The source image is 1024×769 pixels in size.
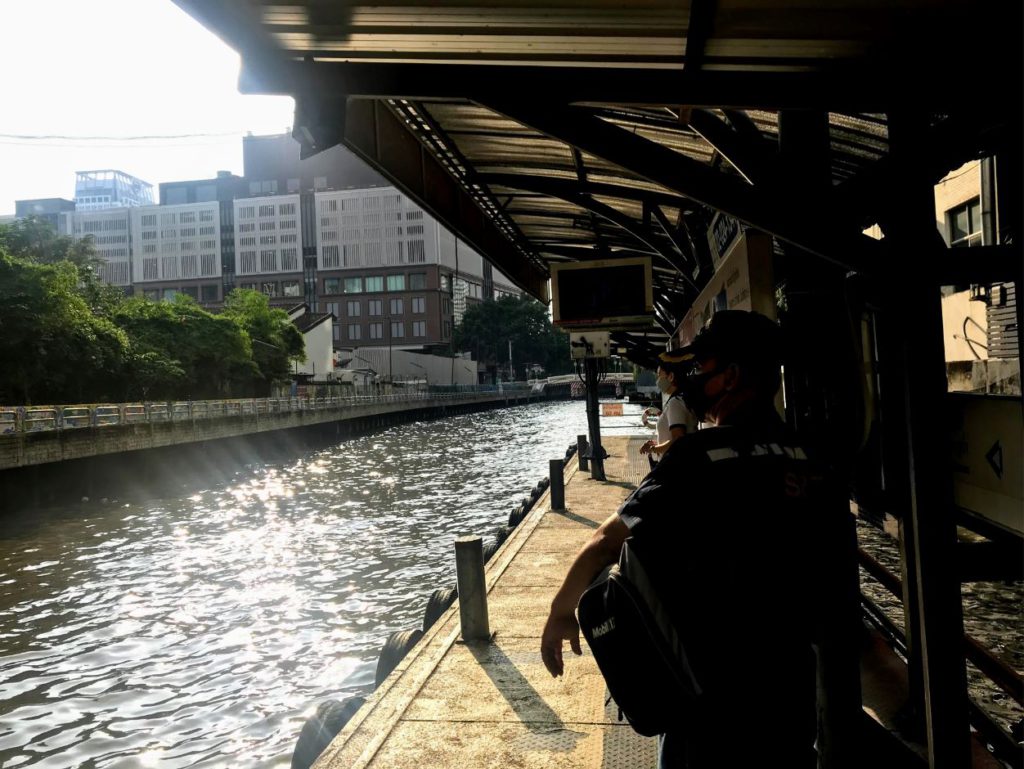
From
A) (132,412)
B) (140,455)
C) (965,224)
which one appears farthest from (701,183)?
(132,412)

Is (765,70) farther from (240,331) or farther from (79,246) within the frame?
(79,246)

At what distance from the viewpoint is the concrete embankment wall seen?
23.9 metres

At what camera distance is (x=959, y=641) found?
2918mm

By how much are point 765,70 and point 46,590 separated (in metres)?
15.4

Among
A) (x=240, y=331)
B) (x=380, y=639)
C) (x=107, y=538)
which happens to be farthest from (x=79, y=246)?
(x=380, y=639)

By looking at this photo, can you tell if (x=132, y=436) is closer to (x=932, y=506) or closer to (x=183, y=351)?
(x=183, y=351)

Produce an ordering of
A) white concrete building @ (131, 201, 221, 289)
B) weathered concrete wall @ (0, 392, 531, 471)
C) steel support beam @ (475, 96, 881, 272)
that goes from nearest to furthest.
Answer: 1. steel support beam @ (475, 96, 881, 272)
2. weathered concrete wall @ (0, 392, 531, 471)
3. white concrete building @ (131, 201, 221, 289)

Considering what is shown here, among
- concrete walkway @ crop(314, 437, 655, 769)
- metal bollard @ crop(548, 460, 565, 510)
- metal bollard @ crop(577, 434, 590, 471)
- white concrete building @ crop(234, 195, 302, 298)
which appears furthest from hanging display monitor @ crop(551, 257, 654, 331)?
white concrete building @ crop(234, 195, 302, 298)

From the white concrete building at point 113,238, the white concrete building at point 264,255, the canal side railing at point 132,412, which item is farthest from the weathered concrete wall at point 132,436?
the white concrete building at point 113,238

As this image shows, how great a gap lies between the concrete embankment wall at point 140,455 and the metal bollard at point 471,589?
20.5 meters

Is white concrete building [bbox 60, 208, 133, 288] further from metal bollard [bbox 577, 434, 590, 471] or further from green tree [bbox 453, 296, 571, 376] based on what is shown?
metal bollard [bbox 577, 434, 590, 471]

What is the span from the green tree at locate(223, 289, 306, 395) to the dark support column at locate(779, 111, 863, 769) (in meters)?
62.9

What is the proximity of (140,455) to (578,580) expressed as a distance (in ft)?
104

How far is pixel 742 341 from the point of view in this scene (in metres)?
2.18
